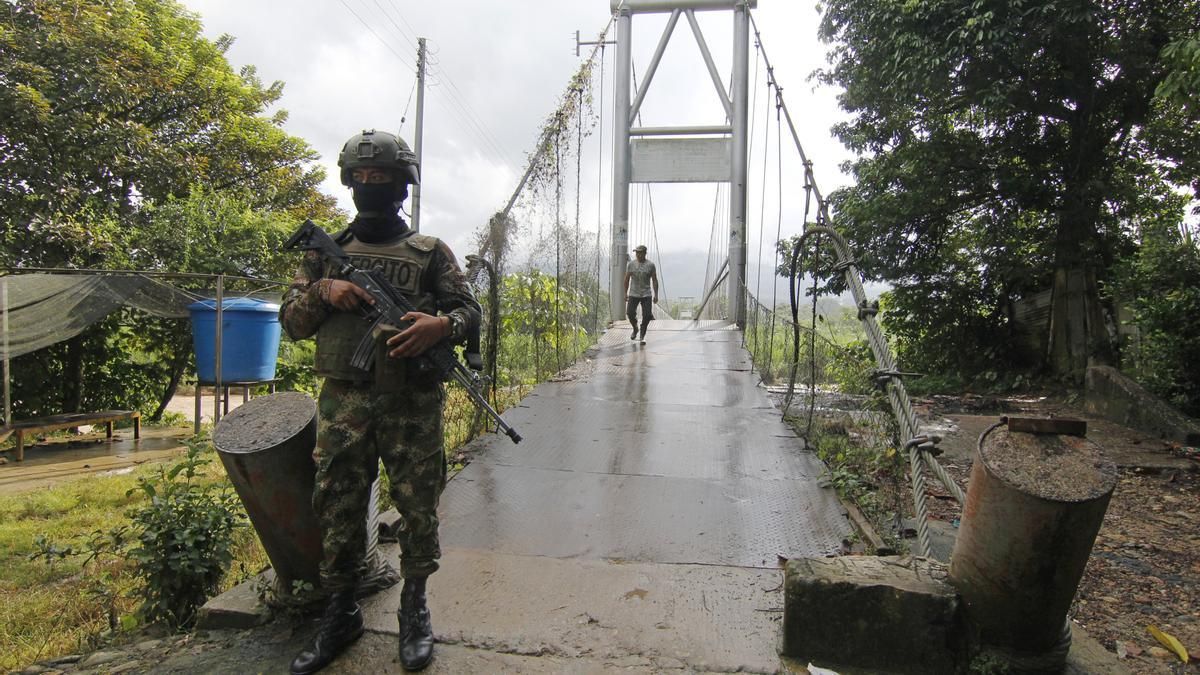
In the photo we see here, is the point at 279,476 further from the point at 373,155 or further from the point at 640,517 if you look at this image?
the point at 640,517

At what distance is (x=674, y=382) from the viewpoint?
19.9 ft

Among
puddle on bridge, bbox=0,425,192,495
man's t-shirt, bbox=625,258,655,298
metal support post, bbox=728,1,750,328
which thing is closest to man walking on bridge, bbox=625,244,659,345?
man's t-shirt, bbox=625,258,655,298

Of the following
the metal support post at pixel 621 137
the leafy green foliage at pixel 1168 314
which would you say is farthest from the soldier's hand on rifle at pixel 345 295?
the metal support post at pixel 621 137

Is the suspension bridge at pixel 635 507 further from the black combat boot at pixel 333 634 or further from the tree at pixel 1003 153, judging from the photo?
the tree at pixel 1003 153

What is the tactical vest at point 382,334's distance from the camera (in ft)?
5.90

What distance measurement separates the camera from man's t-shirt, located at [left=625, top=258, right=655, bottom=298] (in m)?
8.78

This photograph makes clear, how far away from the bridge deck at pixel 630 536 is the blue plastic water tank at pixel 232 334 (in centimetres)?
367

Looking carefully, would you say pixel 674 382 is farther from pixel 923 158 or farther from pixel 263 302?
pixel 923 158

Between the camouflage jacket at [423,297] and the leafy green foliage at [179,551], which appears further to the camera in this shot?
the leafy green foliage at [179,551]

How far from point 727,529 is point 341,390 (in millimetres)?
1607

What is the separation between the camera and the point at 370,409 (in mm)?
1816

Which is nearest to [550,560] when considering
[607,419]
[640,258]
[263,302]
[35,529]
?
[607,419]

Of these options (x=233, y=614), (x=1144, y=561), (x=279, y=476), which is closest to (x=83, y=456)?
(x=233, y=614)

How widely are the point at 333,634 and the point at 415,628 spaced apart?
22cm
